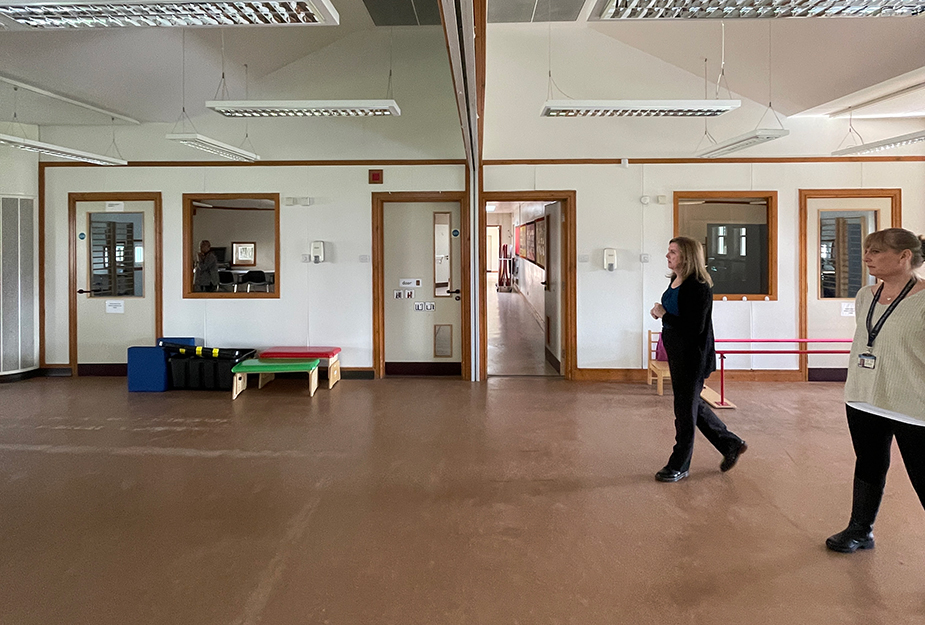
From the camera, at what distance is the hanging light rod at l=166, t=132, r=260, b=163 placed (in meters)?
5.53

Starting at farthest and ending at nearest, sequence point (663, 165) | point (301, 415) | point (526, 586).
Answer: point (663, 165), point (301, 415), point (526, 586)

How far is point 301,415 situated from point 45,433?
2.09 meters

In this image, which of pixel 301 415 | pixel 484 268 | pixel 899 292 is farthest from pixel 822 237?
pixel 301 415

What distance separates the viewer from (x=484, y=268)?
7.37 metres

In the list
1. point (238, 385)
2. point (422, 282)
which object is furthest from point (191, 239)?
point (422, 282)

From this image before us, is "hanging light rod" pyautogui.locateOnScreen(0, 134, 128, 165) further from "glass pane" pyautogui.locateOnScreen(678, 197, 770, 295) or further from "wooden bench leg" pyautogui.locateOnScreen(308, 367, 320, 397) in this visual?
"glass pane" pyautogui.locateOnScreen(678, 197, 770, 295)

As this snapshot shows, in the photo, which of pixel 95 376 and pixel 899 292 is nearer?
pixel 899 292

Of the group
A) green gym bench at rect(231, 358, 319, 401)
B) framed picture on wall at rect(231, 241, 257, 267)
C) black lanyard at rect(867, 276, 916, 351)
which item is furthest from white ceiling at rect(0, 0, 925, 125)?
black lanyard at rect(867, 276, 916, 351)

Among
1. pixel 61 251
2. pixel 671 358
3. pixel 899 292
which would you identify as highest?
pixel 61 251

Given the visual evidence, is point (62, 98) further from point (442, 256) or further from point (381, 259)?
point (442, 256)

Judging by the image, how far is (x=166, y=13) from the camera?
315cm

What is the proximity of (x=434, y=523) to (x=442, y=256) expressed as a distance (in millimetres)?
4776

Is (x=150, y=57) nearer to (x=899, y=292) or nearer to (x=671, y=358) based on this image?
(x=671, y=358)

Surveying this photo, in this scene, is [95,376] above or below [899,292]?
below
